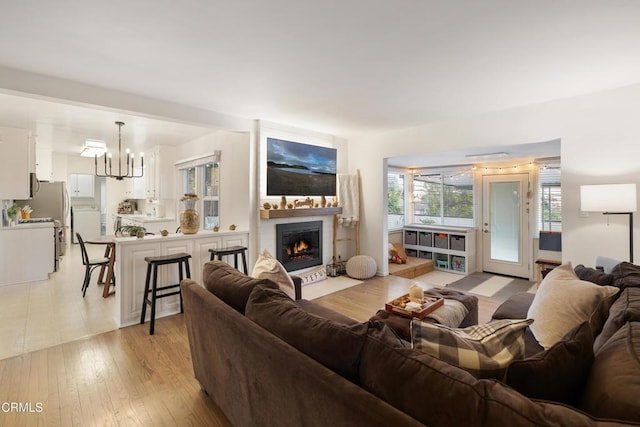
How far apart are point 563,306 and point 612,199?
172 centimetres

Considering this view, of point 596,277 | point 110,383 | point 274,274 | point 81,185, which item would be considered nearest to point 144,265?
point 110,383

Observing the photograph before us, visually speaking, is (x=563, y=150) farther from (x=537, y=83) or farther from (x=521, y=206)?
(x=521, y=206)

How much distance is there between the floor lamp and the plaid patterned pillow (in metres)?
2.43

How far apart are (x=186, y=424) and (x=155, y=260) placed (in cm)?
175

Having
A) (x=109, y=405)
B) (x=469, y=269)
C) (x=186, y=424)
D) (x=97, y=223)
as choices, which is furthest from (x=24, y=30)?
(x=97, y=223)

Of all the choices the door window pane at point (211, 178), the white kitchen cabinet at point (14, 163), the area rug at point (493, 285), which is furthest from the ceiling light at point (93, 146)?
the area rug at point (493, 285)

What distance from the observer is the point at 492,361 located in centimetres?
111

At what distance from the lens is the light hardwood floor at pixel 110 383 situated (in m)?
1.89

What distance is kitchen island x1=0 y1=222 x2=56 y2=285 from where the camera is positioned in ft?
15.2

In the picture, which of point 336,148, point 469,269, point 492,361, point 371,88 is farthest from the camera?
point 469,269

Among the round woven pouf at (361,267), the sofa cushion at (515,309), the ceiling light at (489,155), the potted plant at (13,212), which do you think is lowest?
the round woven pouf at (361,267)

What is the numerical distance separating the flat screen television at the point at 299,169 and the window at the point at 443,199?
2.84 metres

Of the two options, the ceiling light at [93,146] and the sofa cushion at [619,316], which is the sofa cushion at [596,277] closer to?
the sofa cushion at [619,316]

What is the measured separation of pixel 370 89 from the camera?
122 inches
